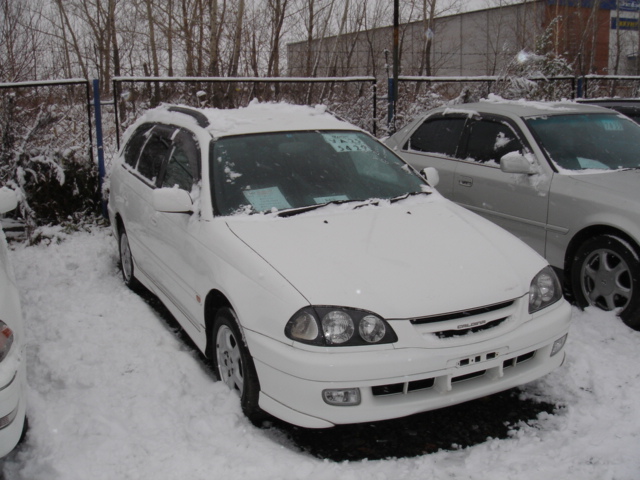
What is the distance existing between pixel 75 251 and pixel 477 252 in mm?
4472

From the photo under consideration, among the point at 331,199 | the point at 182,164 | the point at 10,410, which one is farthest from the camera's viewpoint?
the point at 182,164

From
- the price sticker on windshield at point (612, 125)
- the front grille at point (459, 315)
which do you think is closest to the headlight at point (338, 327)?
the front grille at point (459, 315)

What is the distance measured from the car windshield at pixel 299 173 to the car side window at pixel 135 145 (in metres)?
1.40

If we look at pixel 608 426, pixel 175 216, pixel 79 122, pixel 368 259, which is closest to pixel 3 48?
pixel 79 122

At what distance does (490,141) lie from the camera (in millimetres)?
5848

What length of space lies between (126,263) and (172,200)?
1987 millimetres

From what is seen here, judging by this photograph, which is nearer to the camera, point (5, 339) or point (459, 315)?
point (5, 339)

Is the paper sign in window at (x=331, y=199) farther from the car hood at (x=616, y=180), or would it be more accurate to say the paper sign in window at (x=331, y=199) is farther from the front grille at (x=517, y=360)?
the car hood at (x=616, y=180)

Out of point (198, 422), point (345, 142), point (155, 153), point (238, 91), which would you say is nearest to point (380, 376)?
point (198, 422)

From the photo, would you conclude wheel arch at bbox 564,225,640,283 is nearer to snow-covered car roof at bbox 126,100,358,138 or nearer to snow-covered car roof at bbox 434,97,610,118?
snow-covered car roof at bbox 434,97,610,118

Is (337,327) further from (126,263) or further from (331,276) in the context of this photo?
(126,263)

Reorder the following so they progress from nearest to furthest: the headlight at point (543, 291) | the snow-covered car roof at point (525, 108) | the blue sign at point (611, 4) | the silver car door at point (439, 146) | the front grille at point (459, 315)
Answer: the front grille at point (459, 315) → the headlight at point (543, 291) → the snow-covered car roof at point (525, 108) → the silver car door at point (439, 146) → the blue sign at point (611, 4)

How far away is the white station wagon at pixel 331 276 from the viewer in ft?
9.73

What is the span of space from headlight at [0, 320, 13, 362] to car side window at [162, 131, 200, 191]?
65.0 inches
